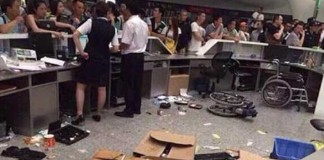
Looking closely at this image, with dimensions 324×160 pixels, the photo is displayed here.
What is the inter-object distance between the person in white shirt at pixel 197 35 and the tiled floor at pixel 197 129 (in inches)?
59.8

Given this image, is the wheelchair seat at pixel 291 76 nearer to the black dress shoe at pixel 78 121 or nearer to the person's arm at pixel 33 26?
the black dress shoe at pixel 78 121

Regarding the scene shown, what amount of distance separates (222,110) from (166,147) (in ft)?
7.24

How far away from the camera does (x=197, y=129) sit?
4.05 metres

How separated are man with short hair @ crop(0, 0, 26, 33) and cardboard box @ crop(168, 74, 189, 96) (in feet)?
8.07

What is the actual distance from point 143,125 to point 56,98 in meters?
1.09

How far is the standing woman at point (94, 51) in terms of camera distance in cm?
368

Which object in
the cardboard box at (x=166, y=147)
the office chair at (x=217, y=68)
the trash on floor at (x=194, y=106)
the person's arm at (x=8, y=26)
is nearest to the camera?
the cardboard box at (x=166, y=147)

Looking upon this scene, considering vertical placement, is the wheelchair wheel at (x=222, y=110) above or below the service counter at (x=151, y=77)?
below

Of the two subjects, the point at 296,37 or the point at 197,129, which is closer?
the point at 197,129

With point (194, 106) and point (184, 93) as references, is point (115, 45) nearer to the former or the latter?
point (194, 106)

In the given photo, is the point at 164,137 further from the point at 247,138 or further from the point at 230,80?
the point at 230,80

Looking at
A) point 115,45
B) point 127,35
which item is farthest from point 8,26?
point 127,35

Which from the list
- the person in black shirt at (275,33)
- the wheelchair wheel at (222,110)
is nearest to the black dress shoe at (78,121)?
the wheelchair wheel at (222,110)

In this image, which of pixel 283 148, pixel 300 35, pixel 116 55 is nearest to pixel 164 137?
pixel 283 148
